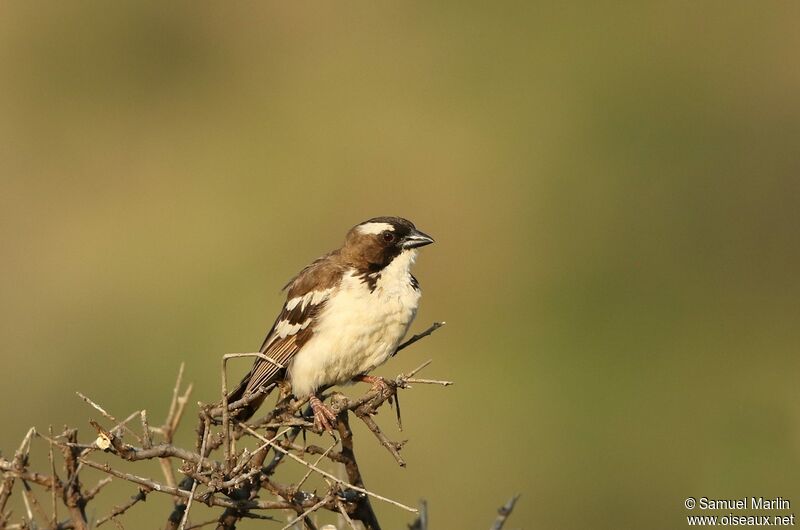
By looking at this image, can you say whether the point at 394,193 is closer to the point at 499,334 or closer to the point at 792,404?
the point at 499,334

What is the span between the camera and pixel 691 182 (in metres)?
12.6

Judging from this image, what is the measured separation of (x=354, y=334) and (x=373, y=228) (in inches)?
25.2

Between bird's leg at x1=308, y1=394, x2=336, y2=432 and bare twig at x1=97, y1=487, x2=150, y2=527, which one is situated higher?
bare twig at x1=97, y1=487, x2=150, y2=527

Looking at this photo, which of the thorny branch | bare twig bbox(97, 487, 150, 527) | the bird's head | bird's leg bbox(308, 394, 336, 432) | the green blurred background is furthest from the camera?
the green blurred background

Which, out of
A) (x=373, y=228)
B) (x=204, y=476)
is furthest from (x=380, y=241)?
(x=204, y=476)

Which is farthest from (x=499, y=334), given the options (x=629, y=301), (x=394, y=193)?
(x=394, y=193)

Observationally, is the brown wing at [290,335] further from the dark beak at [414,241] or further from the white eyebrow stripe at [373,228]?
the dark beak at [414,241]

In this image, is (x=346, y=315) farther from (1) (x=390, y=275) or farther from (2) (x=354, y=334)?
(1) (x=390, y=275)

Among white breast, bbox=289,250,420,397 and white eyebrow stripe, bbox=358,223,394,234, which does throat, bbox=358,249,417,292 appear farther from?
white eyebrow stripe, bbox=358,223,394,234

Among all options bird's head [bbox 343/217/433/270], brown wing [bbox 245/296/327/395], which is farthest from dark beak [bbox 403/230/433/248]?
brown wing [bbox 245/296/327/395]

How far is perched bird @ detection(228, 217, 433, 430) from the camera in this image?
5.96m

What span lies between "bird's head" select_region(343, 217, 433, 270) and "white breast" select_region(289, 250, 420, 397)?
Result: 144mm

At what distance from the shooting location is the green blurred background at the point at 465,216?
9656 mm

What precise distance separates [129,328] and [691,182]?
205 inches
